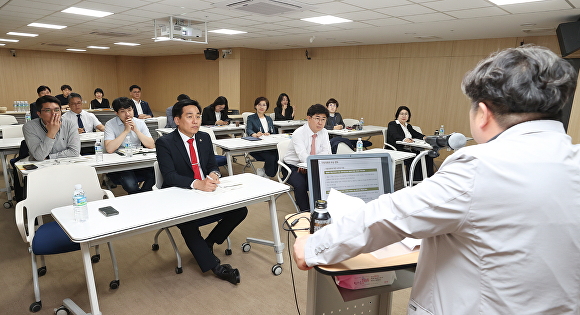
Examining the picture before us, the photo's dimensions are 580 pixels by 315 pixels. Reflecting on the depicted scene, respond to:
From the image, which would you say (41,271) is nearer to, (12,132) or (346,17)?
(12,132)

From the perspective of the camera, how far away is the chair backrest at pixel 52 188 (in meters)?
2.50

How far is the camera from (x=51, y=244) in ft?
7.66

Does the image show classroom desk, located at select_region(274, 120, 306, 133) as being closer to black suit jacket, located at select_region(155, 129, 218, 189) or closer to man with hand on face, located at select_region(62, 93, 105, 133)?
man with hand on face, located at select_region(62, 93, 105, 133)

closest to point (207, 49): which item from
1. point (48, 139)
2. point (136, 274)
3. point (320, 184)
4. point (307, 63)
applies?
point (307, 63)

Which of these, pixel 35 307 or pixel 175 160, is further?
pixel 175 160

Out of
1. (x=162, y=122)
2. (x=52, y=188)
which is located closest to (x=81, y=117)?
(x=162, y=122)

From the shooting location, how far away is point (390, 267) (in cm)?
140

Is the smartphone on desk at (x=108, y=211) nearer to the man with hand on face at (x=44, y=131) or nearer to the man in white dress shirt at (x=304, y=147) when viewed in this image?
the man with hand on face at (x=44, y=131)

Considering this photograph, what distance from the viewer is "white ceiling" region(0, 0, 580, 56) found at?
487 cm

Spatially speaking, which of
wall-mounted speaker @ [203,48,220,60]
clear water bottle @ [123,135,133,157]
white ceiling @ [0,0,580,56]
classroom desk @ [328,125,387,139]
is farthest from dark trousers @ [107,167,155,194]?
wall-mounted speaker @ [203,48,220,60]

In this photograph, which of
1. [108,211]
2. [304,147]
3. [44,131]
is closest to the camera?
[108,211]

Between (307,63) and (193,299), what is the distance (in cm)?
978

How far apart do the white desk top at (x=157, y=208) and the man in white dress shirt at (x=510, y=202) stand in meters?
1.63

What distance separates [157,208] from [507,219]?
2101 mm
